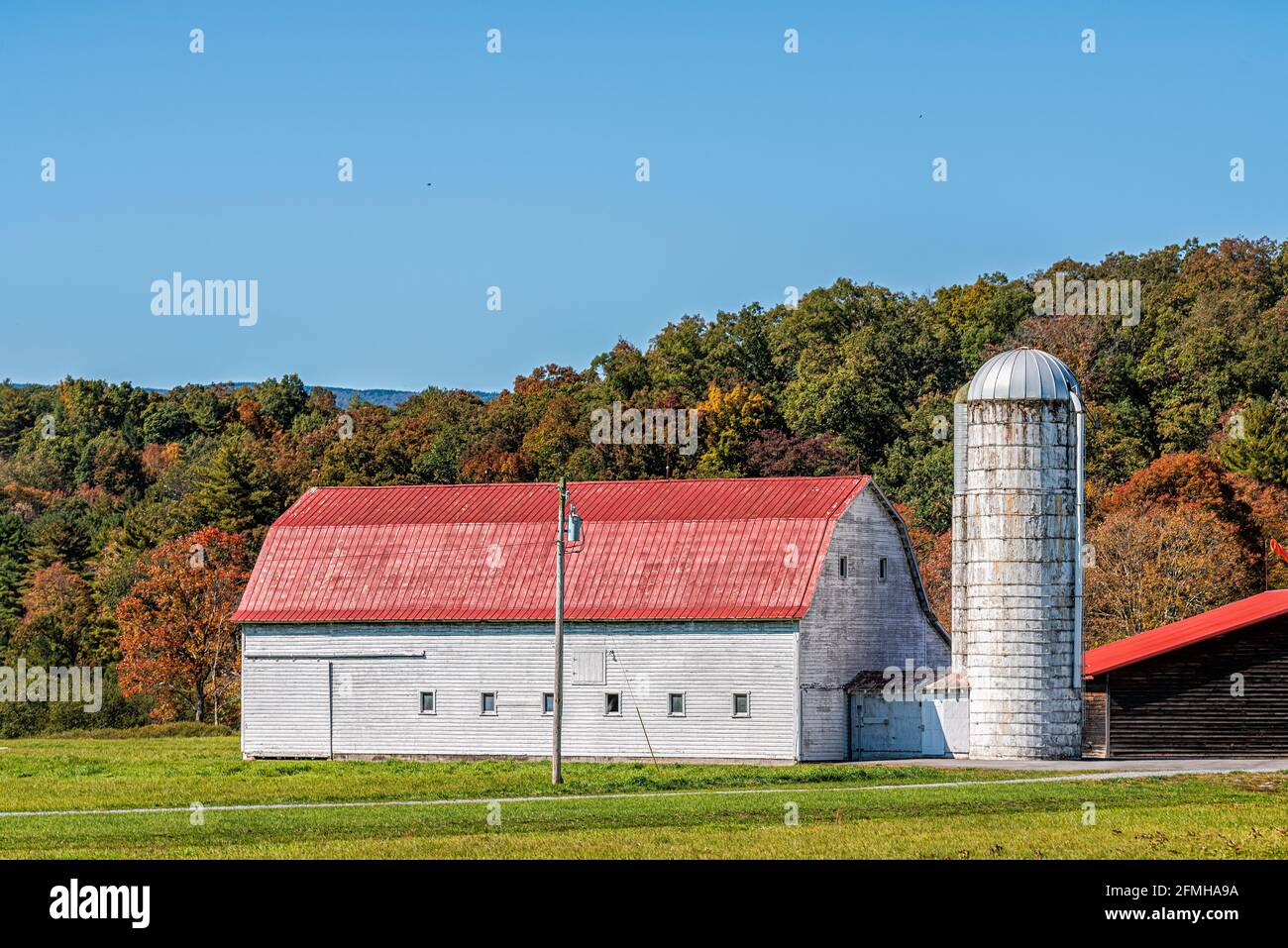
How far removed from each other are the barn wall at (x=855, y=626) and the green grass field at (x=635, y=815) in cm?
402

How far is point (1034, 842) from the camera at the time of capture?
1112 inches

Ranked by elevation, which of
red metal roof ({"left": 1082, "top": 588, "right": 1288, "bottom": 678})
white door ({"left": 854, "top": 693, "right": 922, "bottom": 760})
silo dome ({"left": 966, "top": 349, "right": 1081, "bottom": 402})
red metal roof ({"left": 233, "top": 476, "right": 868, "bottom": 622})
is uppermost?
silo dome ({"left": 966, "top": 349, "right": 1081, "bottom": 402})

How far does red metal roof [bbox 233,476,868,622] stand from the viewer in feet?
173

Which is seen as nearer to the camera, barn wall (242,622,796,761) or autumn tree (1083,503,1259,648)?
barn wall (242,622,796,761)

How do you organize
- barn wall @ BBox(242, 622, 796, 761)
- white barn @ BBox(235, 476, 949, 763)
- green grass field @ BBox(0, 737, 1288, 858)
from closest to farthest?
green grass field @ BBox(0, 737, 1288, 858) < barn wall @ BBox(242, 622, 796, 761) < white barn @ BBox(235, 476, 949, 763)

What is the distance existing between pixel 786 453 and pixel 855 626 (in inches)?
1551

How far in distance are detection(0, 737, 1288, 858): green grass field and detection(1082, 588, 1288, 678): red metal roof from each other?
723 cm

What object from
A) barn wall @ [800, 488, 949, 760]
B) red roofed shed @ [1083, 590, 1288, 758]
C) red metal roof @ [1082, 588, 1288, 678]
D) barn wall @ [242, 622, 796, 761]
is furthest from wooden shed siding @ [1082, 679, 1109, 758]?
barn wall @ [242, 622, 796, 761]

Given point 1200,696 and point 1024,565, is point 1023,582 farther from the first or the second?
point 1200,696

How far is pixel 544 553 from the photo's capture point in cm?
5522

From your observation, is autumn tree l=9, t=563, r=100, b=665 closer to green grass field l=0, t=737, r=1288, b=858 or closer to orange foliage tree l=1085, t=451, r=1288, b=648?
green grass field l=0, t=737, r=1288, b=858

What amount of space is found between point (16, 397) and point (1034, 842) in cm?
14894
